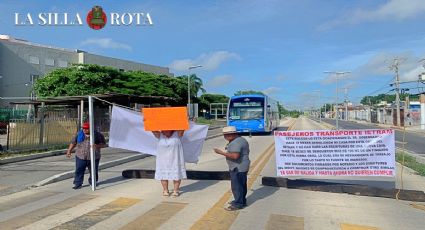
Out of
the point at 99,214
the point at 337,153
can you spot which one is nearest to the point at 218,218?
the point at 99,214

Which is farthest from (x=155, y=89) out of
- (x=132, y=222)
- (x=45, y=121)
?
(x=132, y=222)

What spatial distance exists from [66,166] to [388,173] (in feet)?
33.6

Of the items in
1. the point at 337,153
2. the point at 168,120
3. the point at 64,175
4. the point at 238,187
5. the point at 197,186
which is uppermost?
the point at 168,120

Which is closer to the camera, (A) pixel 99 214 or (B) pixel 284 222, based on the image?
(B) pixel 284 222

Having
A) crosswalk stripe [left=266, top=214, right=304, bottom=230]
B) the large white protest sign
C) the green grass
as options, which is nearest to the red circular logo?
the large white protest sign

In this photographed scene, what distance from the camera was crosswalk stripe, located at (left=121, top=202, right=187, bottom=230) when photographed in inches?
287

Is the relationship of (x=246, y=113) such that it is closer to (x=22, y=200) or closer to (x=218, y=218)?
(x=22, y=200)

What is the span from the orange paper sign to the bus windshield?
27.1m

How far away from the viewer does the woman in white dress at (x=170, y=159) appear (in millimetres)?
9672

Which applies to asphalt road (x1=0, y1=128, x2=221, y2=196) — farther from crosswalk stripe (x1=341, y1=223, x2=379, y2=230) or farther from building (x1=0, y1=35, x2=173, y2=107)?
building (x1=0, y1=35, x2=173, y2=107)

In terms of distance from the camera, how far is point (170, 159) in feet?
31.8

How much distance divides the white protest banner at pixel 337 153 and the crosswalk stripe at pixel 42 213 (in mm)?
4363

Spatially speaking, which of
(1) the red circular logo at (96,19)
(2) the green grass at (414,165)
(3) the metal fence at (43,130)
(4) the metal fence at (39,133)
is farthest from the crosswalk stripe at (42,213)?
(1) the red circular logo at (96,19)

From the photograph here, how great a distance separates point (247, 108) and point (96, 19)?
1739 cm
